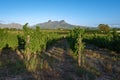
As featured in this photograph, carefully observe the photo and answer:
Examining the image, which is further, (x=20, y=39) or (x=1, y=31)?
(x=20, y=39)

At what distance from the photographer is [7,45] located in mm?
41125

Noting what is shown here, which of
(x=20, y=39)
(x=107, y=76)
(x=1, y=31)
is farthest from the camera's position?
(x=20, y=39)

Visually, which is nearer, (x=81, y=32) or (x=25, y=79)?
(x=25, y=79)

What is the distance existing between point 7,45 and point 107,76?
2720 cm

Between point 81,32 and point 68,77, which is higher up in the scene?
point 81,32

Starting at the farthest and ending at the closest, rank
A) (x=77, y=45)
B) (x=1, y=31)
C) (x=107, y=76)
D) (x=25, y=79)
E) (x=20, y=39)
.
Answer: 1. (x=20, y=39)
2. (x=1, y=31)
3. (x=77, y=45)
4. (x=107, y=76)
5. (x=25, y=79)

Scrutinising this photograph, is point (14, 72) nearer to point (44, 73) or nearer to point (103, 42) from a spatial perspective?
point (44, 73)

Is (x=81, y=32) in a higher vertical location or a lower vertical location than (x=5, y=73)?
higher

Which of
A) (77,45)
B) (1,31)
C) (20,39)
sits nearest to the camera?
(77,45)

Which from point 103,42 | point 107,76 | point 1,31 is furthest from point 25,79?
point 103,42

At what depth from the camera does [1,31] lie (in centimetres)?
3966

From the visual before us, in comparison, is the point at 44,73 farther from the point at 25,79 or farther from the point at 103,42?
the point at 103,42

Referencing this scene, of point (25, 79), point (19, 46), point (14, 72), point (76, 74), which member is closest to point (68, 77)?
point (76, 74)

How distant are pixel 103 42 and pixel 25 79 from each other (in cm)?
2837
